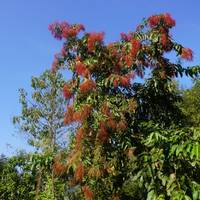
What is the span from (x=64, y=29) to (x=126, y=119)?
2.33 meters

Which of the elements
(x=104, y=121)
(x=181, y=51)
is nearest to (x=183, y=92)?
(x=181, y=51)

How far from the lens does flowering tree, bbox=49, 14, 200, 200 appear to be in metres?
8.46

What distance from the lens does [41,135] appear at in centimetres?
2791

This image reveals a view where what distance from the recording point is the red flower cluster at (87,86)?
9.60m

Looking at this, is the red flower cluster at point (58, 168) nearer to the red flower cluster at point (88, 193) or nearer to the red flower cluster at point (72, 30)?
the red flower cluster at point (88, 193)

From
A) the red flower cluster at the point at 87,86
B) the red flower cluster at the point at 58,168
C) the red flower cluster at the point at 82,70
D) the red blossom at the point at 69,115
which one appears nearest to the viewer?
the red flower cluster at the point at 58,168

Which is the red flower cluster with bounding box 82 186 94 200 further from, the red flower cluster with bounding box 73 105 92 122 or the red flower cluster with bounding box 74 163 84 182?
the red flower cluster with bounding box 73 105 92 122

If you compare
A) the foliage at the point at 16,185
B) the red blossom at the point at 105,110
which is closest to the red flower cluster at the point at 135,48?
the red blossom at the point at 105,110

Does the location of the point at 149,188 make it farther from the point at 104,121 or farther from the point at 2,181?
the point at 2,181

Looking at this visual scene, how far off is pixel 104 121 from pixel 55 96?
739 inches

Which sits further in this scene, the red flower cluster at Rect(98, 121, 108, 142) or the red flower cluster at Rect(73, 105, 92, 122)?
the red flower cluster at Rect(73, 105, 92, 122)

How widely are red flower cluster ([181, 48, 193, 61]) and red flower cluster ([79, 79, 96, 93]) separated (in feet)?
7.13

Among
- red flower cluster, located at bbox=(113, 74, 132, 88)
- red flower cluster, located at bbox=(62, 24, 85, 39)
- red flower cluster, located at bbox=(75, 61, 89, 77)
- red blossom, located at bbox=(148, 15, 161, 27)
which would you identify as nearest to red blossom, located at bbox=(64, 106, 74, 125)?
red flower cluster, located at bbox=(75, 61, 89, 77)

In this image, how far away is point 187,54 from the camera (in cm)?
1059
